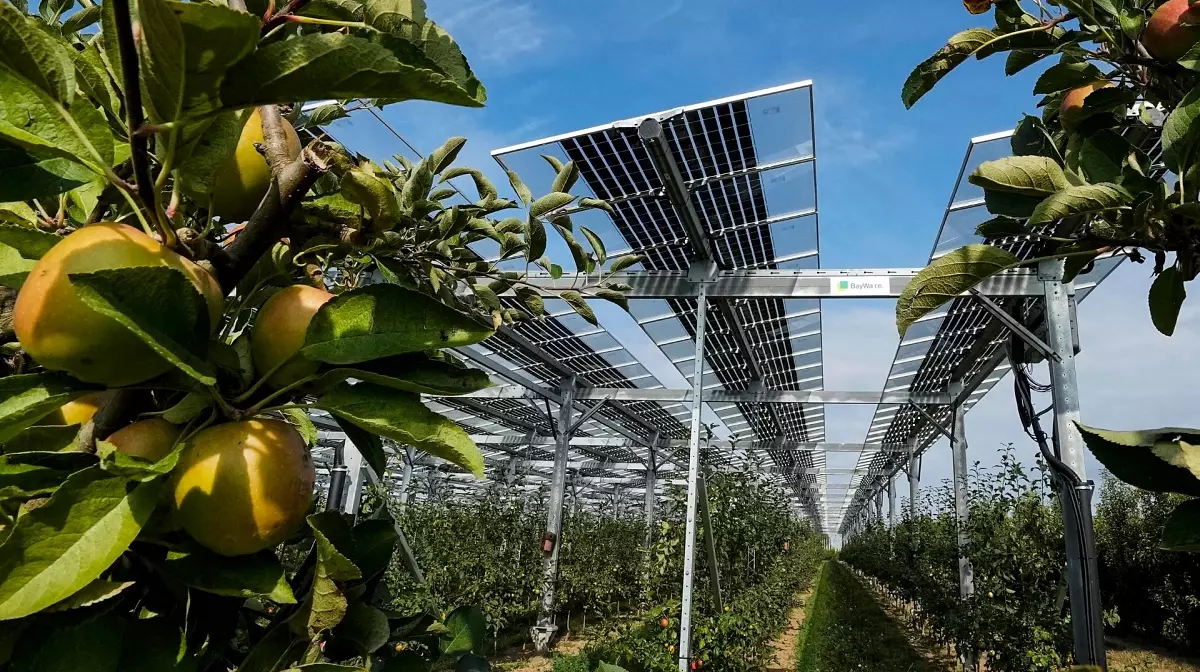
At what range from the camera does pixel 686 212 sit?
5.41 m

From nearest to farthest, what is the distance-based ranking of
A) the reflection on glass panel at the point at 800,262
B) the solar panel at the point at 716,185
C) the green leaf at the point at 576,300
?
1. the green leaf at the point at 576,300
2. the solar panel at the point at 716,185
3. the reflection on glass panel at the point at 800,262

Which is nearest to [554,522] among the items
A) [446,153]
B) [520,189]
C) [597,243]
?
[597,243]

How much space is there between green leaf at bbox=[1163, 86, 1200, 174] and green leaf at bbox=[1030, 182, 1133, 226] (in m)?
0.06

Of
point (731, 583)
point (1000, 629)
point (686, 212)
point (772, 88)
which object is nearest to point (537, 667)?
point (731, 583)

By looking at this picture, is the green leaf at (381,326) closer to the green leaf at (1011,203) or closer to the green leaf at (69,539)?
the green leaf at (69,539)

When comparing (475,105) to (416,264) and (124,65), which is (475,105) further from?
(416,264)

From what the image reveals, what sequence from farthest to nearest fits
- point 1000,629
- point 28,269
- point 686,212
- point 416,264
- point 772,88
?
point 1000,629, point 686,212, point 772,88, point 416,264, point 28,269

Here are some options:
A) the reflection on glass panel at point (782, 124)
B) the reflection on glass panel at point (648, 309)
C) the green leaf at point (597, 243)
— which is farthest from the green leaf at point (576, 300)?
the reflection on glass panel at point (648, 309)

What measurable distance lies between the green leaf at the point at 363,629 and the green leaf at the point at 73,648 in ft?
0.59

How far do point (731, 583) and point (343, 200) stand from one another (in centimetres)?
986

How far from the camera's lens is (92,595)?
1.54 feet

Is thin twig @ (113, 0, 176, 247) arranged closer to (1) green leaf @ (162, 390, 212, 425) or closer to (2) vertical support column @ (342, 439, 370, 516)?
(1) green leaf @ (162, 390, 212, 425)

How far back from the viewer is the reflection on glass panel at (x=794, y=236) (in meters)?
6.67

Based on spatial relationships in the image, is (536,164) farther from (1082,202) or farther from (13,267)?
(13,267)
